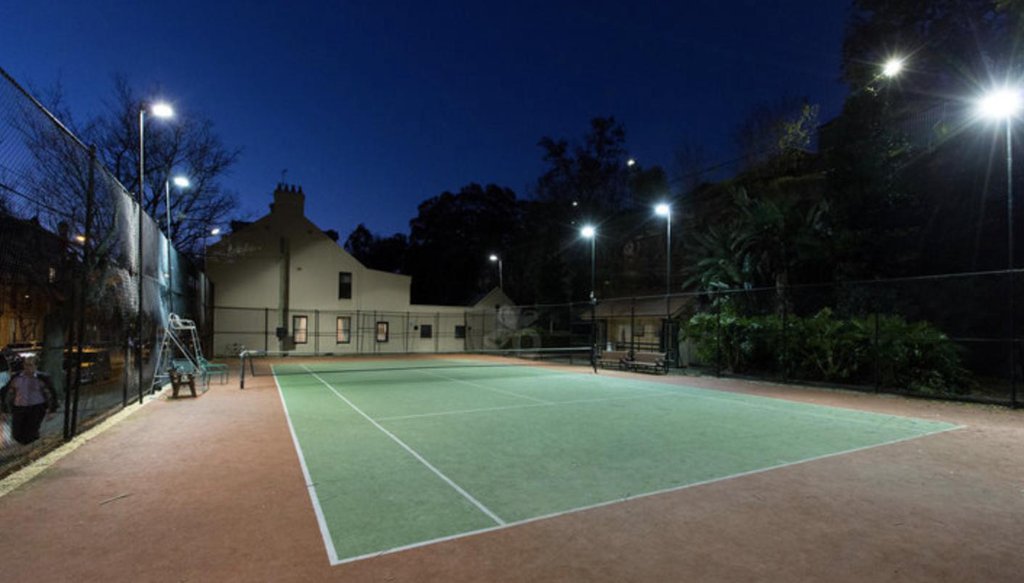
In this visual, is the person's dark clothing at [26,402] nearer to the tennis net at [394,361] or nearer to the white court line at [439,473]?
the white court line at [439,473]

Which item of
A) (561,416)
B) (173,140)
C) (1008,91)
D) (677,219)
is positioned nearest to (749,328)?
(1008,91)

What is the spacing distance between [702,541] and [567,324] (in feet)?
116

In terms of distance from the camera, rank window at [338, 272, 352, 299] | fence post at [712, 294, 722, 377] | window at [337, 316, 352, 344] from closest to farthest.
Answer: fence post at [712, 294, 722, 377] → window at [337, 316, 352, 344] → window at [338, 272, 352, 299]

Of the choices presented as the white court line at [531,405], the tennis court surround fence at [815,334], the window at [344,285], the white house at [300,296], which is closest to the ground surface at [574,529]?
the white court line at [531,405]

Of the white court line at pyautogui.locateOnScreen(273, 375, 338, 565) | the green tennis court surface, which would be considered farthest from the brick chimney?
the white court line at pyautogui.locateOnScreen(273, 375, 338, 565)

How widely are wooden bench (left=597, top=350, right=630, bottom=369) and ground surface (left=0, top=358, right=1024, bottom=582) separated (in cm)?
1400

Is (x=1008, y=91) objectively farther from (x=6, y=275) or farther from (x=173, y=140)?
(x=173, y=140)

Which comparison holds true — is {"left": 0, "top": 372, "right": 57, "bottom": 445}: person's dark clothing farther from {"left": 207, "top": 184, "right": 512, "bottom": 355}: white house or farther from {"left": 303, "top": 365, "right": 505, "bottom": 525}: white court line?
{"left": 207, "top": 184, "right": 512, "bottom": 355}: white house

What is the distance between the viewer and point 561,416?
9.94 meters

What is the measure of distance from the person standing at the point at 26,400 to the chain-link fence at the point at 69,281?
6 centimetres

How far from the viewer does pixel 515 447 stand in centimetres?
731

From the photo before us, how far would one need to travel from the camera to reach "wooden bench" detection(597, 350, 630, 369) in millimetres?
20930

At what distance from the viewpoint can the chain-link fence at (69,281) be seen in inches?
221

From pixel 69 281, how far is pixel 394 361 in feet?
63.1
